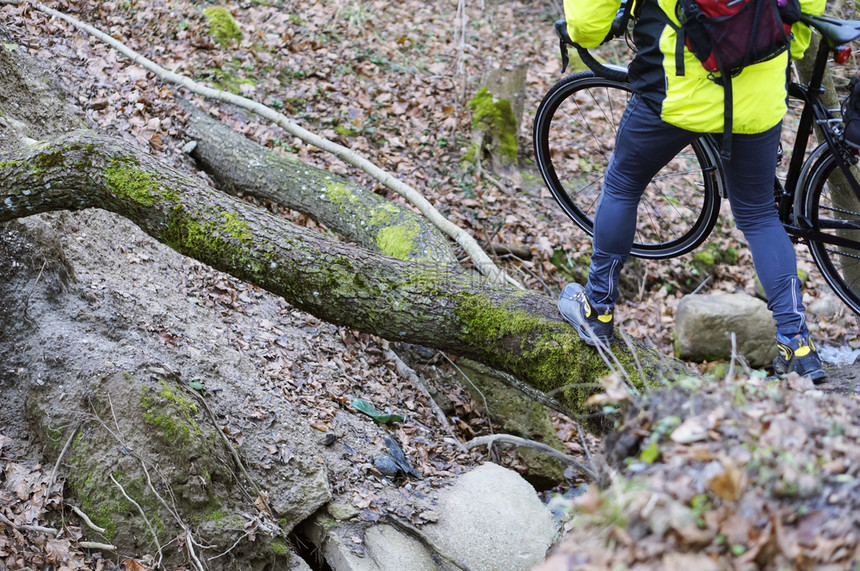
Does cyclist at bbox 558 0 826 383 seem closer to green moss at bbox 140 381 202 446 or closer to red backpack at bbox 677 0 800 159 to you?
red backpack at bbox 677 0 800 159

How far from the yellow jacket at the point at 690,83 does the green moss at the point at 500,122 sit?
15.1ft

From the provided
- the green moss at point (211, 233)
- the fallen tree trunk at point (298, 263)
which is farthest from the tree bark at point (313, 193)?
the green moss at point (211, 233)

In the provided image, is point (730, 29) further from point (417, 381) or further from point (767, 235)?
point (417, 381)

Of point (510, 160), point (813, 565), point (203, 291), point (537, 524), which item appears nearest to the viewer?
point (813, 565)

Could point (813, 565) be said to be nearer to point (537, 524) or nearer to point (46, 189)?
point (537, 524)

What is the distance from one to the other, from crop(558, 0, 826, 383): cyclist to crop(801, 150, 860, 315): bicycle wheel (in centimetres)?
Result: 86

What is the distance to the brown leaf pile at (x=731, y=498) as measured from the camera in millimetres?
1279

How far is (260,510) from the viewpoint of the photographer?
11.9ft

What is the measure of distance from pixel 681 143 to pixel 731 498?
199 centimetres

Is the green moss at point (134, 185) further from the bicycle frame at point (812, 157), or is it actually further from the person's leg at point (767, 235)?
the bicycle frame at point (812, 157)

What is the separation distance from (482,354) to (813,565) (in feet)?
7.69

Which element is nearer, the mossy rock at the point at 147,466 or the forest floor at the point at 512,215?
the forest floor at the point at 512,215

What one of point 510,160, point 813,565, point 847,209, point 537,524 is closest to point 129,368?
point 537,524

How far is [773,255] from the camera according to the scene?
3.05 metres
